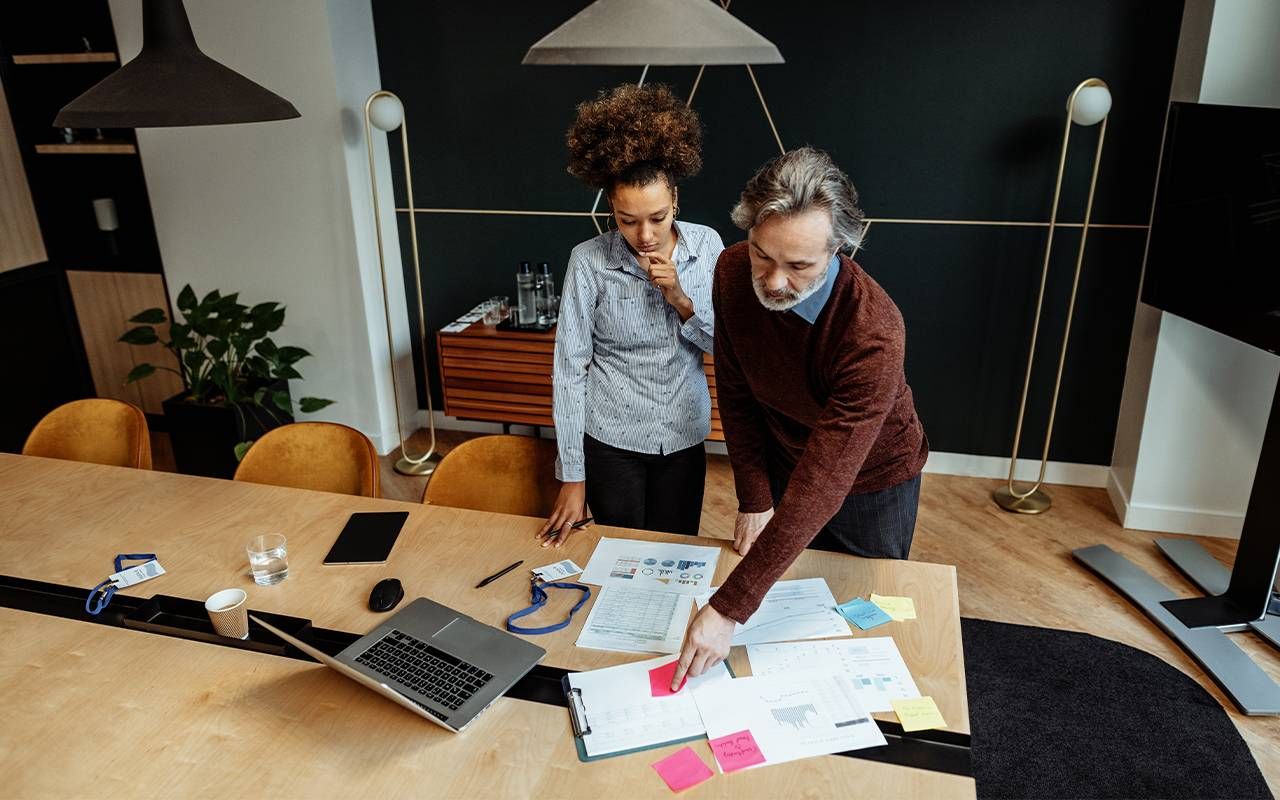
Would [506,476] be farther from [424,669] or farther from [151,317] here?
[151,317]

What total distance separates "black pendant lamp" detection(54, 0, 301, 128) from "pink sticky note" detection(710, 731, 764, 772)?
4.65 ft

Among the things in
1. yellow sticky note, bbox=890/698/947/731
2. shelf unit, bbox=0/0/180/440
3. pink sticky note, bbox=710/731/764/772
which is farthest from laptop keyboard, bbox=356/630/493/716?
shelf unit, bbox=0/0/180/440

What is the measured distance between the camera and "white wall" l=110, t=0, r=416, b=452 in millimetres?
3758

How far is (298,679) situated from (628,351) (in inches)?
41.0

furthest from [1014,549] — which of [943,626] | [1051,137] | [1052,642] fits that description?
[943,626]

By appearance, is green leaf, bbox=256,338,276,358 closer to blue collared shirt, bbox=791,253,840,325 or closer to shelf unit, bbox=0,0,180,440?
shelf unit, bbox=0,0,180,440

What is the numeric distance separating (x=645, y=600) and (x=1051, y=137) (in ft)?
8.98

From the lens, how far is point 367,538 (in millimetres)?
2066

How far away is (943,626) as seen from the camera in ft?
5.63

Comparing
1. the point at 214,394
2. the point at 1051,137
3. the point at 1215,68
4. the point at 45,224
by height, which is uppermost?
the point at 1215,68

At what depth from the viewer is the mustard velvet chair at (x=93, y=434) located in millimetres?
2779

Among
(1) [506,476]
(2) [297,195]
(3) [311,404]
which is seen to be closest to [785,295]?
(1) [506,476]

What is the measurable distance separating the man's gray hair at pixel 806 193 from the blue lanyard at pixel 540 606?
0.83 metres

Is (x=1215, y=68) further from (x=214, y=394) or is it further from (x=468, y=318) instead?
(x=214, y=394)
